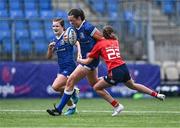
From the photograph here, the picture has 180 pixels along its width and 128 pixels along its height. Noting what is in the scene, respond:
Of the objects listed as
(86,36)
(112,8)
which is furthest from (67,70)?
(112,8)

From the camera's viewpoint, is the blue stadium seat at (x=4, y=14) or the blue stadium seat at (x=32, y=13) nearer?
the blue stadium seat at (x=4, y=14)

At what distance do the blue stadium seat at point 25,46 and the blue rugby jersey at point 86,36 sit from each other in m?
11.2

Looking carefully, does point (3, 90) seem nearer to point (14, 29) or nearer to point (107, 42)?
point (14, 29)

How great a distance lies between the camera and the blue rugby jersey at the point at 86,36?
15.0 meters

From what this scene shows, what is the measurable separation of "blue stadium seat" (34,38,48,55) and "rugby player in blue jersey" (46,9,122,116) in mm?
11398

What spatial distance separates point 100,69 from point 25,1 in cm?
514

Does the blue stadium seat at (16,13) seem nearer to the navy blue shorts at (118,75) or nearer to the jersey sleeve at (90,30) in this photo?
the jersey sleeve at (90,30)

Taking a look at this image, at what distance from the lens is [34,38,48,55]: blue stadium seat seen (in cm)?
2650

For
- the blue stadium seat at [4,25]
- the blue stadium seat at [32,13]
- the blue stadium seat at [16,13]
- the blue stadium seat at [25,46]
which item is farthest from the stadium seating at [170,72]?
the blue stadium seat at [4,25]

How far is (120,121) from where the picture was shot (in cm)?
1319

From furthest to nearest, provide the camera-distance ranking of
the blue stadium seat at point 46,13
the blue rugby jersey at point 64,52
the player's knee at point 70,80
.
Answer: the blue stadium seat at point 46,13 → the blue rugby jersey at point 64,52 → the player's knee at point 70,80

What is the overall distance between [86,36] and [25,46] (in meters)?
11.5

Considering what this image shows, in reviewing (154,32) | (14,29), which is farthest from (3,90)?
(154,32)

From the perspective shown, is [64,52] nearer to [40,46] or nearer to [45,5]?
[40,46]
